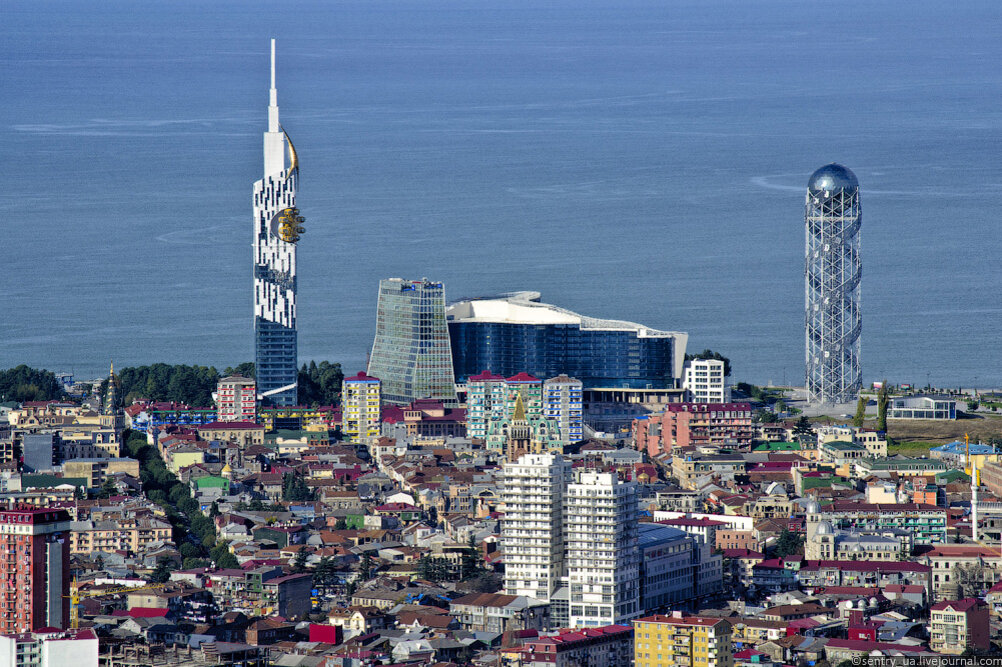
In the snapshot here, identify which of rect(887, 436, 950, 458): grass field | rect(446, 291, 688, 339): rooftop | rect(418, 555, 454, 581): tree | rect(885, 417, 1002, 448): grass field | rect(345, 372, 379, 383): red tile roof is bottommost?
rect(418, 555, 454, 581): tree

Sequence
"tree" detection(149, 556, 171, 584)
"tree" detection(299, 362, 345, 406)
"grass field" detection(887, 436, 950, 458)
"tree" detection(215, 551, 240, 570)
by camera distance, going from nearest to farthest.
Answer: "tree" detection(149, 556, 171, 584), "tree" detection(215, 551, 240, 570), "grass field" detection(887, 436, 950, 458), "tree" detection(299, 362, 345, 406)

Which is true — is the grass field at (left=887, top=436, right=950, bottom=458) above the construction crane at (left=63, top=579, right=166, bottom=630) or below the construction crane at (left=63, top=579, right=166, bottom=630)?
above

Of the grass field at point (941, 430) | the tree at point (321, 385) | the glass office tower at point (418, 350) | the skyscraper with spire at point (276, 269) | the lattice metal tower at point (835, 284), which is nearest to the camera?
the grass field at point (941, 430)

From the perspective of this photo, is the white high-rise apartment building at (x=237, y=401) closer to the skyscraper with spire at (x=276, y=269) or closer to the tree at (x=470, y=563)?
the skyscraper with spire at (x=276, y=269)

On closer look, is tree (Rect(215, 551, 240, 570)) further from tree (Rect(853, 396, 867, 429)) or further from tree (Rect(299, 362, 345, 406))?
tree (Rect(853, 396, 867, 429))

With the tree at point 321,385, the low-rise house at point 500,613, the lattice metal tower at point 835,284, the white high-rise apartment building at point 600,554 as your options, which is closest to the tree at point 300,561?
the low-rise house at point 500,613

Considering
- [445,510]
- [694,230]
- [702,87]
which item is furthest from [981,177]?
[445,510]

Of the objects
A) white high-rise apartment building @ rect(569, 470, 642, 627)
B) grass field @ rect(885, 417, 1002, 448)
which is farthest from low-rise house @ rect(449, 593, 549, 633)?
grass field @ rect(885, 417, 1002, 448)
